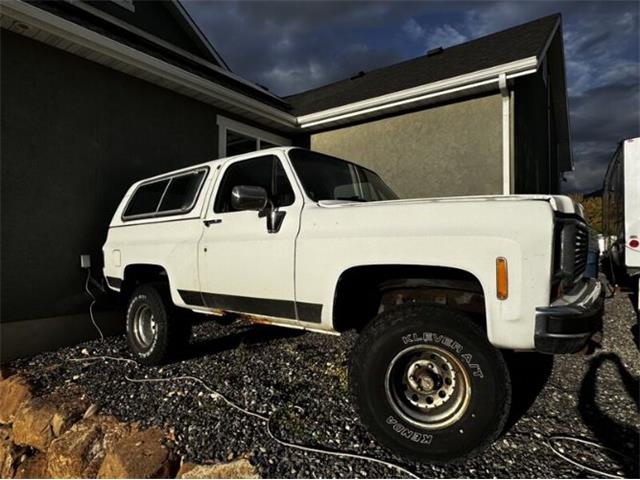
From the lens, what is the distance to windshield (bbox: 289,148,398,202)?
3.65m

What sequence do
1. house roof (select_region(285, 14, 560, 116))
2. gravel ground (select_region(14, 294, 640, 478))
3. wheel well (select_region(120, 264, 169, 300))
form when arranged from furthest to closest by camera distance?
house roof (select_region(285, 14, 560, 116)), wheel well (select_region(120, 264, 169, 300)), gravel ground (select_region(14, 294, 640, 478))

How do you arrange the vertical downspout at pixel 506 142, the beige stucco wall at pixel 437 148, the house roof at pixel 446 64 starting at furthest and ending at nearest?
the house roof at pixel 446 64
the beige stucco wall at pixel 437 148
the vertical downspout at pixel 506 142

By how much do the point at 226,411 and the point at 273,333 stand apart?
2.35 meters

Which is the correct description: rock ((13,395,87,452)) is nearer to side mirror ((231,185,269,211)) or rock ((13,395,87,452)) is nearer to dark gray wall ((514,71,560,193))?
side mirror ((231,185,269,211))

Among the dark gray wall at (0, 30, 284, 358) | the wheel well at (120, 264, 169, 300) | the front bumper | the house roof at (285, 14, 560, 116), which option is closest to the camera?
the front bumper

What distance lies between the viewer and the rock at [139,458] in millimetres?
2729

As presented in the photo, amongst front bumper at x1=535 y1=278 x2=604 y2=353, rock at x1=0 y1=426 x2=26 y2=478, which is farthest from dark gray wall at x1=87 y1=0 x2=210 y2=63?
front bumper at x1=535 y1=278 x2=604 y2=353

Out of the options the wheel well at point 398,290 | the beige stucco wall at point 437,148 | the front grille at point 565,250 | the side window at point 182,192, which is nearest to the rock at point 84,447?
the wheel well at point 398,290

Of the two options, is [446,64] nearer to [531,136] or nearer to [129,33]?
[531,136]

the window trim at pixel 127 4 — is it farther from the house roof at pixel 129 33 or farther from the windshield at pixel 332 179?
the windshield at pixel 332 179

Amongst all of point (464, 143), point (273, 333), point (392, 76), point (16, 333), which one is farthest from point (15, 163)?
point (392, 76)

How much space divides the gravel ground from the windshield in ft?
5.83

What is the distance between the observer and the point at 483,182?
7.58m

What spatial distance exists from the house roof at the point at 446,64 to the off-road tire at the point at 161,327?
600 centimetres
